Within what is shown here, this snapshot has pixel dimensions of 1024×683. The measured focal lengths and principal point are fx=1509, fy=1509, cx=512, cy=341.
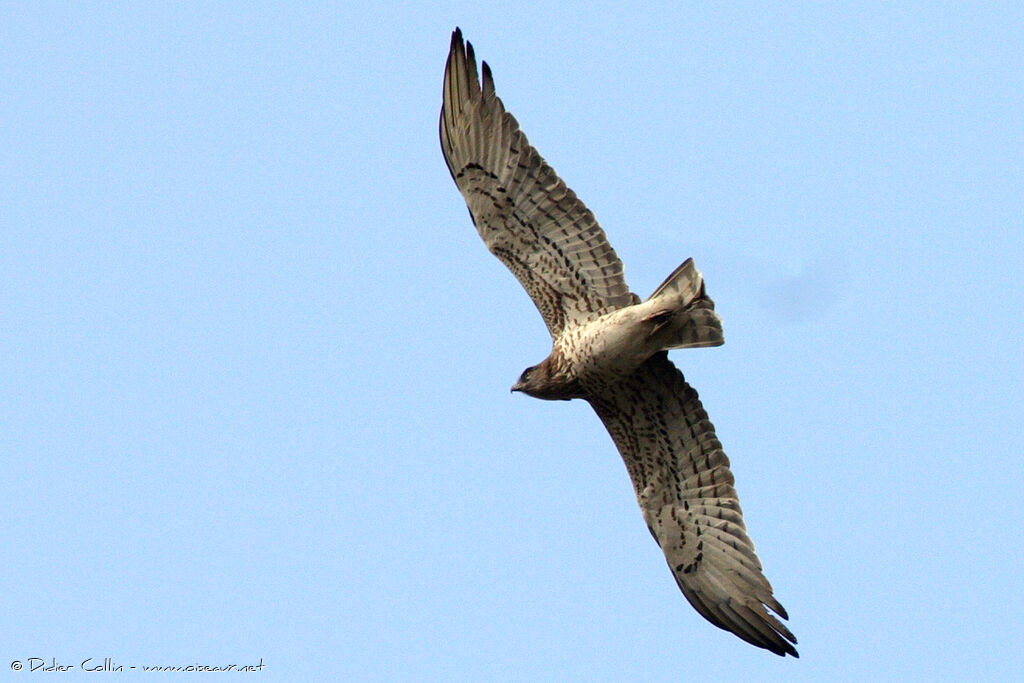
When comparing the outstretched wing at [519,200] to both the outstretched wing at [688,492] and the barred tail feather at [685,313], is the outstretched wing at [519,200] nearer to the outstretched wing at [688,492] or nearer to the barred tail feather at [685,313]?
the barred tail feather at [685,313]

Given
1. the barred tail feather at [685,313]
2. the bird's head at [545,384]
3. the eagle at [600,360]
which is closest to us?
the barred tail feather at [685,313]

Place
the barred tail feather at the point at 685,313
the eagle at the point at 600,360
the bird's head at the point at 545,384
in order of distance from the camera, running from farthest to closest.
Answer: the bird's head at the point at 545,384, the eagle at the point at 600,360, the barred tail feather at the point at 685,313

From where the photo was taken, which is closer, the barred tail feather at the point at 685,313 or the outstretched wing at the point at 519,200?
the barred tail feather at the point at 685,313

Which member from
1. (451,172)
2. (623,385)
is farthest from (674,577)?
(451,172)

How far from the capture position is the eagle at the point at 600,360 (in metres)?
11.4

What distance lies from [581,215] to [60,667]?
531 centimetres

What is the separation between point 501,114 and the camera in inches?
451

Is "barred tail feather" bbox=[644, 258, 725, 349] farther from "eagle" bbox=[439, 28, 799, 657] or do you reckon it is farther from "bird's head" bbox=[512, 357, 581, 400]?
"bird's head" bbox=[512, 357, 581, 400]

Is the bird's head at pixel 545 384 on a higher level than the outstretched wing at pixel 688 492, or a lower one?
higher

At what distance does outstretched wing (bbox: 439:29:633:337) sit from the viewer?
11.5m

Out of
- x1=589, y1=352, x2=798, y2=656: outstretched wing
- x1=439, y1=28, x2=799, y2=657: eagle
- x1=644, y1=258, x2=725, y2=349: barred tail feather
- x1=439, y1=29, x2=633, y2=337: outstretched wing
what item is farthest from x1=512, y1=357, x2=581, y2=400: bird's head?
x1=644, y1=258, x2=725, y2=349: barred tail feather

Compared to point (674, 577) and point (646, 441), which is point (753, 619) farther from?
point (646, 441)

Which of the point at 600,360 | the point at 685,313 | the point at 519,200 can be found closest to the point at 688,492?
the point at 600,360

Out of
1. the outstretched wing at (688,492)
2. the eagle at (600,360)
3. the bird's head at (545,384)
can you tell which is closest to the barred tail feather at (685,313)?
the eagle at (600,360)
